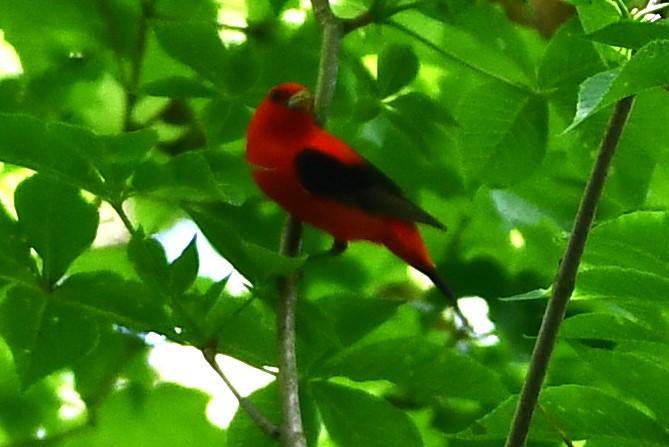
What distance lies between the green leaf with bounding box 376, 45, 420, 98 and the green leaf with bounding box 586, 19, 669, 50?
637 mm

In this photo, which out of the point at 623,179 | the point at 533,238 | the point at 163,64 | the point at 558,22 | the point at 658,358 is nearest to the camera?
the point at 658,358

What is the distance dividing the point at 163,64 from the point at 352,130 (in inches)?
11.1

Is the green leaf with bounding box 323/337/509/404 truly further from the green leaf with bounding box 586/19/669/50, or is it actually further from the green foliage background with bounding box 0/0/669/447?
the green leaf with bounding box 586/19/669/50

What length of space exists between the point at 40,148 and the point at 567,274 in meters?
0.42

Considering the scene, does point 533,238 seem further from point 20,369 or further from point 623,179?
point 20,369

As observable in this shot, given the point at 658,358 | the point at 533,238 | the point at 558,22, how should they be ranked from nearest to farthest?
the point at 658,358 → the point at 533,238 → the point at 558,22

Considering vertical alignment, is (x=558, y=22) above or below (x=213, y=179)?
above

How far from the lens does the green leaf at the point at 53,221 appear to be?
0.96 metres

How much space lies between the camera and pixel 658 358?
1.01 metres

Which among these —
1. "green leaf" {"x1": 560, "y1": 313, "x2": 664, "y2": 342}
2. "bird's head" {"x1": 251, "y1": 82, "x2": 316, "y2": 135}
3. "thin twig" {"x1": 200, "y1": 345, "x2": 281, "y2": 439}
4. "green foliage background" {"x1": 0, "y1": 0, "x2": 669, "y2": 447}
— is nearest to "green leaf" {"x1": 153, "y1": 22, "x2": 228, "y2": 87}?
"green foliage background" {"x1": 0, "y1": 0, "x2": 669, "y2": 447}

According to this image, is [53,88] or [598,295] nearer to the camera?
[598,295]

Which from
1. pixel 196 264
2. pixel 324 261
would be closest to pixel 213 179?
pixel 196 264

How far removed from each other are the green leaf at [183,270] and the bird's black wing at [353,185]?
58cm

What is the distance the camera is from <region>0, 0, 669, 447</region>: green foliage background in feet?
2.86
